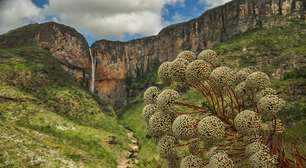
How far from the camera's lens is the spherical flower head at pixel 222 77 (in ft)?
33.6

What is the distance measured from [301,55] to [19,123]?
9380cm

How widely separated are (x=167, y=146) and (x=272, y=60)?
14687cm

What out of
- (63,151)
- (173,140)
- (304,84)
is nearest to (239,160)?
(173,140)

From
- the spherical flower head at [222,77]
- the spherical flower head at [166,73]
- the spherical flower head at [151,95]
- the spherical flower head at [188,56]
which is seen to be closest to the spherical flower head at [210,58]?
the spherical flower head at [188,56]

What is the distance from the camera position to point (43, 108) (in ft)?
384

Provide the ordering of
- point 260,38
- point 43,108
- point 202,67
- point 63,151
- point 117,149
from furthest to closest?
1. point 260,38
2. point 43,108
3. point 117,149
4. point 63,151
5. point 202,67

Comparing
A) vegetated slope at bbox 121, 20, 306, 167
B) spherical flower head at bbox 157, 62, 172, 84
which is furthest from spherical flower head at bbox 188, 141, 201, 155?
vegetated slope at bbox 121, 20, 306, 167

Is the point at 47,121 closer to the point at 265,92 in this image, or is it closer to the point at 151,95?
the point at 151,95

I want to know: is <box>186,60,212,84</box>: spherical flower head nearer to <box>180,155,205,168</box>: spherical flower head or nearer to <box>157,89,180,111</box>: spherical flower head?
<box>157,89,180,111</box>: spherical flower head

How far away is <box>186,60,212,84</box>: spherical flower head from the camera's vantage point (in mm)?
10320

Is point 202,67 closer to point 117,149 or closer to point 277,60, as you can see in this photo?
point 117,149

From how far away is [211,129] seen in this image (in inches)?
363

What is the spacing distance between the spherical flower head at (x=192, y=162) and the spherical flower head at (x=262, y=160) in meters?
1.17

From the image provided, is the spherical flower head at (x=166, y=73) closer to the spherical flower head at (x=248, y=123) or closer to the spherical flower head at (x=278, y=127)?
the spherical flower head at (x=248, y=123)
